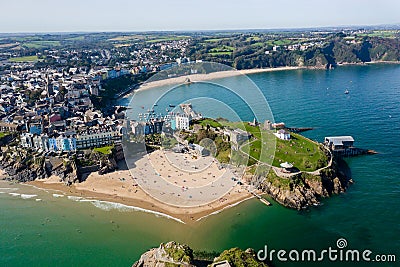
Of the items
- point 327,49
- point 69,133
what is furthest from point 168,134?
point 327,49

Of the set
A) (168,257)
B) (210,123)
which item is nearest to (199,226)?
(168,257)

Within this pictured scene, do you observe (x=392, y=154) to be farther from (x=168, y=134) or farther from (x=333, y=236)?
(x=168, y=134)

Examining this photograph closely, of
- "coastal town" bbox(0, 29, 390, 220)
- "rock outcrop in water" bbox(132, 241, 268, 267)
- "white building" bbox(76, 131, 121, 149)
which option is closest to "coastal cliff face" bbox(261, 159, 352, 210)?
"coastal town" bbox(0, 29, 390, 220)

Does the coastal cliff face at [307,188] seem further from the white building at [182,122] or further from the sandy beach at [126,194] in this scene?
the white building at [182,122]

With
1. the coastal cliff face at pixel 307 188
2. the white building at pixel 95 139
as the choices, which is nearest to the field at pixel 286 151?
the coastal cliff face at pixel 307 188

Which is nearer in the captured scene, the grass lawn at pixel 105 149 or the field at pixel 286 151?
the field at pixel 286 151

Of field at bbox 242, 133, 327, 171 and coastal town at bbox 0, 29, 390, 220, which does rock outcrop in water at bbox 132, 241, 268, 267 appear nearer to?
coastal town at bbox 0, 29, 390, 220

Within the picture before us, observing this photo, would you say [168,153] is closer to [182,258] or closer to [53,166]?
[53,166]
